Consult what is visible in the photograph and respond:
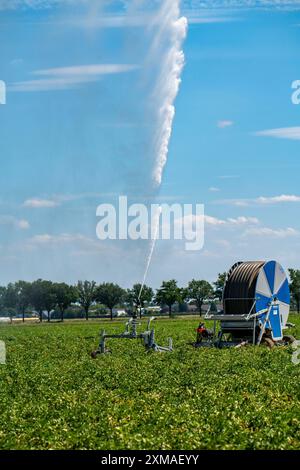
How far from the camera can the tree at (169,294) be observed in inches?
5015

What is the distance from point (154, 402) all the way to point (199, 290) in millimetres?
125924

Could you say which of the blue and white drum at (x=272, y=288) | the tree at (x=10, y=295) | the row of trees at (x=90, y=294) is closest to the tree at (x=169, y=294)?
the row of trees at (x=90, y=294)

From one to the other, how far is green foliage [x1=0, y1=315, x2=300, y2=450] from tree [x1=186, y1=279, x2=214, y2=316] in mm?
114439

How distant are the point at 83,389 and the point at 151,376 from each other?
236 centimetres

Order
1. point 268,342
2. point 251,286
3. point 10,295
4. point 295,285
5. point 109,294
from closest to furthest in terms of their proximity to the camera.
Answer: point 268,342 < point 251,286 < point 295,285 < point 109,294 < point 10,295

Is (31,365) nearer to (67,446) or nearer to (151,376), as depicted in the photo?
(151,376)

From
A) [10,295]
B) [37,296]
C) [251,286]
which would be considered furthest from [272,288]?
[10,295]

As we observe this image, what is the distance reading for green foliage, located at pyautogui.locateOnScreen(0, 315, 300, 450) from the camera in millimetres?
13180

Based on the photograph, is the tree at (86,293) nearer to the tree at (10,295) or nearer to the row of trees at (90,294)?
the row of trees at (90,294)

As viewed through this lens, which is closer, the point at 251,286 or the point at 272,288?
the point at 251,286

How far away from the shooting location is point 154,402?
1683 centimetres

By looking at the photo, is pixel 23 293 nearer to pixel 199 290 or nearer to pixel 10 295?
pixel 10 295
